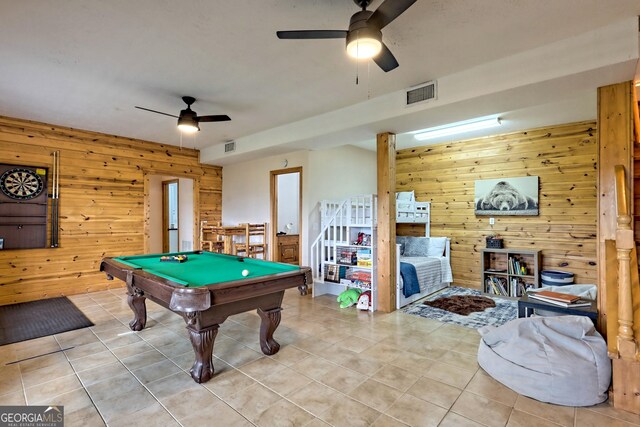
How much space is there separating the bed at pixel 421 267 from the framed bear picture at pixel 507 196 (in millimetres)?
949

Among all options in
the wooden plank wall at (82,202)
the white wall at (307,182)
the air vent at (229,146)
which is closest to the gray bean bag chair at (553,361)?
the white wall at (307,182)

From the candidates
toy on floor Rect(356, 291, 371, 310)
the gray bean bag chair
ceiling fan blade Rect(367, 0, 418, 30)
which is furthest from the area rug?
ceiling fan blade Rect(367, 0, 418, 30)

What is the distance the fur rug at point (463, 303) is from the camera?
4484mm

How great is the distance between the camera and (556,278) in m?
4.72

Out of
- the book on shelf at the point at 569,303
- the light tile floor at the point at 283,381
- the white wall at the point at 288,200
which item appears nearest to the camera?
the light tile floor at the point at 283,381

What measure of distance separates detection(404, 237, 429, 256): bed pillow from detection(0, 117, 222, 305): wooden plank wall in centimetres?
505

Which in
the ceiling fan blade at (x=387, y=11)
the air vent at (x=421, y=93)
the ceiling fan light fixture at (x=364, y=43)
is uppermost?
the air vent at (x=421, y=93)

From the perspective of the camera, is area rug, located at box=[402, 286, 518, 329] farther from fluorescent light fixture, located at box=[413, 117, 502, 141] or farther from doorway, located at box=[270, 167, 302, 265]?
fluorescent light fixture, located at box=[413, 117, 502, 141]

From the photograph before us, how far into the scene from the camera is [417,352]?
310cm

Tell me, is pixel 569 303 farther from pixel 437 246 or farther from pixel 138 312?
pixel 138 312

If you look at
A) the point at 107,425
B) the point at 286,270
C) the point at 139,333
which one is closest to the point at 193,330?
the point at 107,425

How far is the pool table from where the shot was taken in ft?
7.53

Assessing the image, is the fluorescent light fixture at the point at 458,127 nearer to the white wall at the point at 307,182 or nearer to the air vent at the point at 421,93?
the white wall at the point at 307,182

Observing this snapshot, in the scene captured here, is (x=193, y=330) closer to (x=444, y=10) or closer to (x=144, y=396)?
(x=144, y=396)
